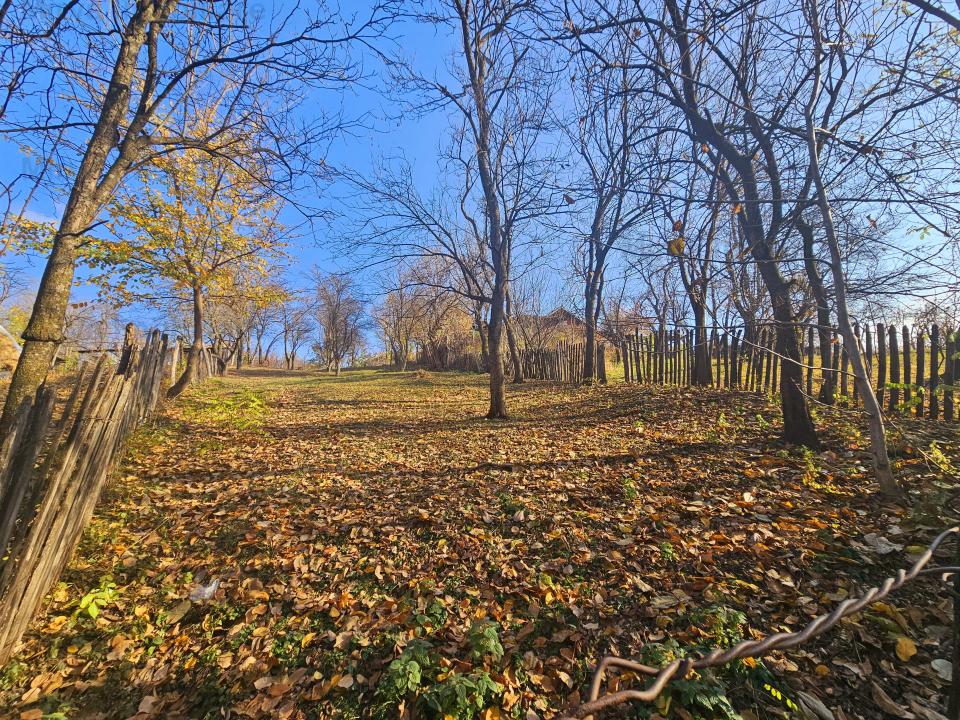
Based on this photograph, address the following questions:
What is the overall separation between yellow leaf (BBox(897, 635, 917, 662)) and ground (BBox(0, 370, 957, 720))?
25 millimetres

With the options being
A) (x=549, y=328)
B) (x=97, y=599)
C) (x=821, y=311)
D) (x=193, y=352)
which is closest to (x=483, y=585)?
(x=97, y=599)

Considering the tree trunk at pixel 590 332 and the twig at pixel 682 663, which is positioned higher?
the tree trunk at pixel 590 332

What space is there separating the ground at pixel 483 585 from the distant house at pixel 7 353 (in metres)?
9.49

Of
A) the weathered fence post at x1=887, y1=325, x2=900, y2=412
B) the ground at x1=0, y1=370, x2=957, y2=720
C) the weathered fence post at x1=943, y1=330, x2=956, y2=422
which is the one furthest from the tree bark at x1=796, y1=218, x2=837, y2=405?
the ground at x1=0, y1=370, x2=957, y2=720

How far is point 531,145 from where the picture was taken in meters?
11.5

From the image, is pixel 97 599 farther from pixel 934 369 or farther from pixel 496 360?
pixel 934 369

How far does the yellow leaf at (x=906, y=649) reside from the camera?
2.17 m

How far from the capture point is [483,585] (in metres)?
3.10

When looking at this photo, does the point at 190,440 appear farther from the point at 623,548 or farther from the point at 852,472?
the point at 852,472

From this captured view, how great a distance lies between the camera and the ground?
217cm

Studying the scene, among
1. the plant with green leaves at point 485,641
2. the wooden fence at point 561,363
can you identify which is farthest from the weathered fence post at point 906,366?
the wooden fence at point 561,363

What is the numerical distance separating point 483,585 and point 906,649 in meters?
2.54

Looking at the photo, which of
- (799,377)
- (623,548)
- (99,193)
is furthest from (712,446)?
(99,193)

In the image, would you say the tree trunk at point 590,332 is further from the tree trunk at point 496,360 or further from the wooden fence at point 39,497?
the wooden fence at point 39,497
